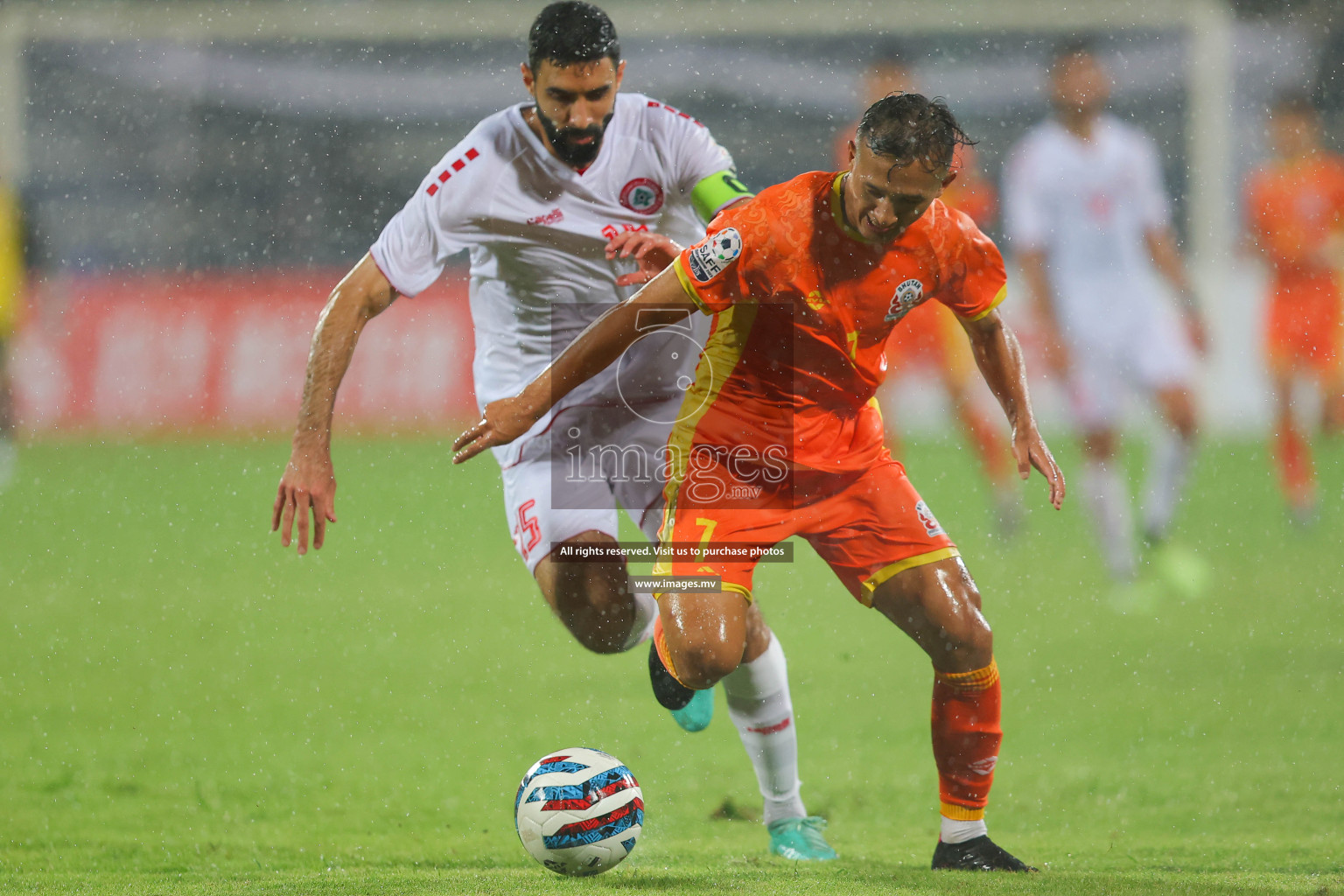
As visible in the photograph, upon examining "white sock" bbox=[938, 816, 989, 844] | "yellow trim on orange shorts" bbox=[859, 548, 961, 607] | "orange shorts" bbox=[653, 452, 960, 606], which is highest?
"orange shorts" bbox=[653, 452, 960, 606]

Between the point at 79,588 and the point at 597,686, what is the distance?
3.71 meters

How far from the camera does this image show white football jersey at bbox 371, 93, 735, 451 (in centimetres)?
392

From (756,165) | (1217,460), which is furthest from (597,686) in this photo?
(756,165)

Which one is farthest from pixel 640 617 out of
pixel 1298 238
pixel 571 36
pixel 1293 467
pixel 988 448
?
pixel 1298 238

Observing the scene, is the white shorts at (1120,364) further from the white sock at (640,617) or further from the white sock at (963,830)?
the white sock at (963,830)

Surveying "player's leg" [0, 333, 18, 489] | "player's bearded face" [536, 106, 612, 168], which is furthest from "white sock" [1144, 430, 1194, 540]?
"player's leg" [0, 333, 18, 489]

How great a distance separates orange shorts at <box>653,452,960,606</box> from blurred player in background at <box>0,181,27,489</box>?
31.6 ft

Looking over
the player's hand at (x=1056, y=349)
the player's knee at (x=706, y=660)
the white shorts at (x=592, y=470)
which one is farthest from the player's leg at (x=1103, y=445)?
the player's knee at (x=706, y=660)

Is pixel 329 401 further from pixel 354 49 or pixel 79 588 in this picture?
pixel 354 49

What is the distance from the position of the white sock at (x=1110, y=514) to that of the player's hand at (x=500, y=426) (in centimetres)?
458

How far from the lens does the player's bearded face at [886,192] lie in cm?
313

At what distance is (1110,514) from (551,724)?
3.39 meters

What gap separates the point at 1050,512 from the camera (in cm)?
1008

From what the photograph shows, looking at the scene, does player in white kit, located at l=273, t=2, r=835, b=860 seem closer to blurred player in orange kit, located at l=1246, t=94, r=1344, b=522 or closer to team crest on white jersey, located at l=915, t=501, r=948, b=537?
team crest on white jersey, located at l=915, t=501, r=948, b=537
